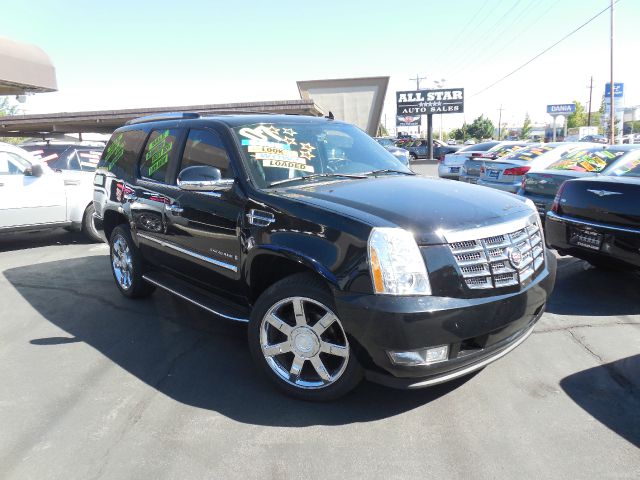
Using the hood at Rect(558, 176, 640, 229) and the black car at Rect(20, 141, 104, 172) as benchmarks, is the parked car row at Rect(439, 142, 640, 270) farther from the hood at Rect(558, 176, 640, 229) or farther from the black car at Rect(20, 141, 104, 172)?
the black car at Rect(20, 141, 104, 172)

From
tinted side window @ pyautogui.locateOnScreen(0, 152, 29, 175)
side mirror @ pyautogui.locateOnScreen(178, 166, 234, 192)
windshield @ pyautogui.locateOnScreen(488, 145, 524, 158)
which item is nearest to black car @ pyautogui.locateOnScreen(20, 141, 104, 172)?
tinted side window @ pyautogui.locateOnScreen(0, 152, 29, 175)

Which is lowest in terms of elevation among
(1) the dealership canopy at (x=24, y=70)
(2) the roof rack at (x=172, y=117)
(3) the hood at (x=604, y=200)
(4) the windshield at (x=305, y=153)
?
(3) the hood at (x=604, y=200)

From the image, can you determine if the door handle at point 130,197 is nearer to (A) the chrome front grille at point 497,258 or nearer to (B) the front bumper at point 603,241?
(A) the chrome front grille at point 497,258

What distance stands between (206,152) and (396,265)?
2038 mm

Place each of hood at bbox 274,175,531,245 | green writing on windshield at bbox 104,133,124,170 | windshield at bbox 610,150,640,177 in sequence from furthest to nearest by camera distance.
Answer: windshield at bbox 610,150,640,177 → green writing on windshield at bbox 104,133,124,170 → hood at bbox 274,175,531,245

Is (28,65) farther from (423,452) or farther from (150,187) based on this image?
(423,452)

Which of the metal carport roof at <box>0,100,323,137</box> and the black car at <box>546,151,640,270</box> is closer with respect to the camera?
the black car at <box>546,151,640,270</box>

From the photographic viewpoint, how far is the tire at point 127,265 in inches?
200

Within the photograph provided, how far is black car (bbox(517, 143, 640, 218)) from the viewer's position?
6871 millimetres

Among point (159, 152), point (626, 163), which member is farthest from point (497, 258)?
point (626, 163)

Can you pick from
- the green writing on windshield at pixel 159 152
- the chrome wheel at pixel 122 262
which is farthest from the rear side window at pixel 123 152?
the chrome wheel at pixel 122 262

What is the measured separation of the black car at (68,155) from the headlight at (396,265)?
8.33 m

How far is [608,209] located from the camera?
4.75 meters

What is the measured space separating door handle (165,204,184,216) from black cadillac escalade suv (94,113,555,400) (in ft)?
0.05
